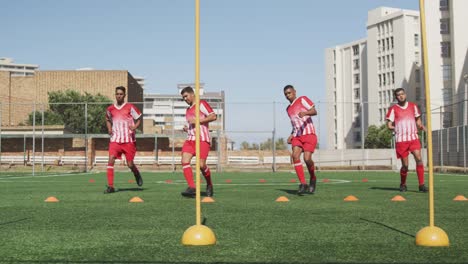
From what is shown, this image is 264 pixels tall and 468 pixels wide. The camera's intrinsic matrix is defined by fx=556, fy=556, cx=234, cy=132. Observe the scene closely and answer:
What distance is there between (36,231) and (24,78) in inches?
2633

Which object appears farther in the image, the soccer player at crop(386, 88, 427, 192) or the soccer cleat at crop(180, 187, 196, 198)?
the soccer player at crop(386, 88, 427, 192)

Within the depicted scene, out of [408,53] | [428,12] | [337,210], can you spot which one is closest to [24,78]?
[428,12]

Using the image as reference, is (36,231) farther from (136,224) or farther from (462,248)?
(462,248)

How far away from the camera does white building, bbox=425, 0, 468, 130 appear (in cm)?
7119

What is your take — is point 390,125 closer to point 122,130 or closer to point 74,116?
point 122,130

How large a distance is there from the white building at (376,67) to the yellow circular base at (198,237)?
Answer: 75089 mm

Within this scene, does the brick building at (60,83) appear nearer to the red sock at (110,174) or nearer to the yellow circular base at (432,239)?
the red sock at (110,174)

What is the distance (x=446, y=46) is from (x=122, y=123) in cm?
7177

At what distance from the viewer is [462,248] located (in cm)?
400

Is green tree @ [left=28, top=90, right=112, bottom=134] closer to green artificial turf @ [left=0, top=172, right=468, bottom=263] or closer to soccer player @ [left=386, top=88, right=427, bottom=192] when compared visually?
soccer player @ [left=386, top=88, right=427, bottom=192]

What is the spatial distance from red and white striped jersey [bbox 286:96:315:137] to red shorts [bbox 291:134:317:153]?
71 millimetres

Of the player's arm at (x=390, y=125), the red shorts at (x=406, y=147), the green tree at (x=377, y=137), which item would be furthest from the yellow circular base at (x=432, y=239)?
the green tree at (x=377, y=137)

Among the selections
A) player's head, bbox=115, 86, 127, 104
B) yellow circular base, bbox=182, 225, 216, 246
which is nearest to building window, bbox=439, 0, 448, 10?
player's head, bbox=115, 86, 127, 104

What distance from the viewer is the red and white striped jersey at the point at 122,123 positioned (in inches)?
426
